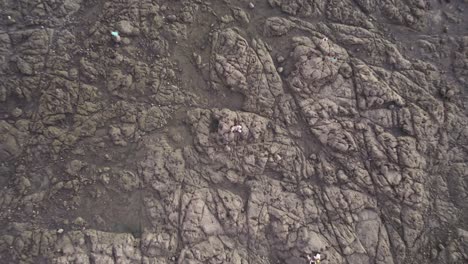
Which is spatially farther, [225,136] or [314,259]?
[225,136]

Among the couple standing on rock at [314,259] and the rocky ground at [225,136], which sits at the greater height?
the rocky ground at [225,136]

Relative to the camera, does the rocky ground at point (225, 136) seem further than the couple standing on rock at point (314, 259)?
Yes

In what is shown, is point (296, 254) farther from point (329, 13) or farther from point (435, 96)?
point (329, 13)

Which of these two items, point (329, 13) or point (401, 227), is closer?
point (401, 227)

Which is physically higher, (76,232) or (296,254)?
(296,254)

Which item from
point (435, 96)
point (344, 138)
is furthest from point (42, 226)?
point (435, 96)

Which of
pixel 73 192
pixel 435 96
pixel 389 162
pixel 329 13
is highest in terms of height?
pixel 329 13

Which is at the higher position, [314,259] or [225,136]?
[225,136]

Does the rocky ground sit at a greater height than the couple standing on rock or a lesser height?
greater
